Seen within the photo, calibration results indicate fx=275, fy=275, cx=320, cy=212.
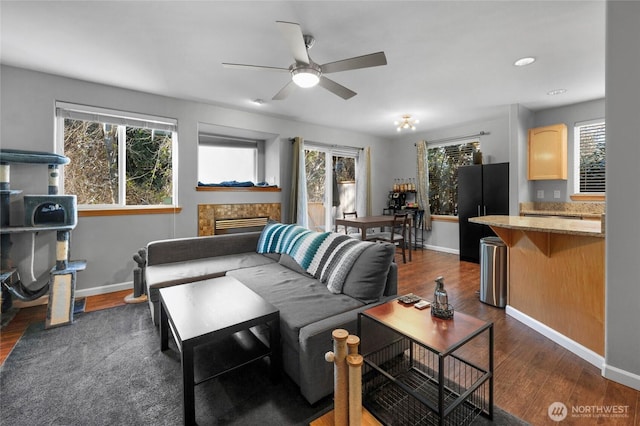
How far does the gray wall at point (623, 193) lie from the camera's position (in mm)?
1625

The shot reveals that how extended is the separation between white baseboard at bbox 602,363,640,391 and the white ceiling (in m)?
2.47

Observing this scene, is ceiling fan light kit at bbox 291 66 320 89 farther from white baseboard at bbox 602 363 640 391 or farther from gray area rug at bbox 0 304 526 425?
white baseboard at bbox 602 363 640 391

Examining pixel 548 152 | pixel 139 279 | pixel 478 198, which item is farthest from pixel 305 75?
pixel 548 152

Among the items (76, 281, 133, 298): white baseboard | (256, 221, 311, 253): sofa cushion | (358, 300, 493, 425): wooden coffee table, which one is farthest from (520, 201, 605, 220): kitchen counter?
(76, 281, 133, 298): white baseboard

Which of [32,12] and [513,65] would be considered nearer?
[32,12]

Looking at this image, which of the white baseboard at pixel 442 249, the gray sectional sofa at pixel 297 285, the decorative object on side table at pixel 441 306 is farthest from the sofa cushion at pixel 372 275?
the white baseboard at pixel 442 249

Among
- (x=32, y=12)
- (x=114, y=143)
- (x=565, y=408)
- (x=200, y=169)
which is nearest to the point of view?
(x=565, y=408)

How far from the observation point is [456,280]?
12.4 feet

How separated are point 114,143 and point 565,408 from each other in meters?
4.90

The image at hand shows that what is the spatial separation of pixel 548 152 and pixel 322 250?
13.1 feet

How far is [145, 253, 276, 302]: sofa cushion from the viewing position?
7.81 ft

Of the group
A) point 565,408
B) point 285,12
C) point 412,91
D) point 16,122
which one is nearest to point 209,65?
point 285,12

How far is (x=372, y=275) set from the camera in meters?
1.99

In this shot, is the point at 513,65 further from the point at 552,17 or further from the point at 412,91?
the point at 412,91
